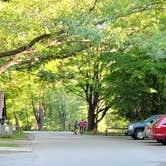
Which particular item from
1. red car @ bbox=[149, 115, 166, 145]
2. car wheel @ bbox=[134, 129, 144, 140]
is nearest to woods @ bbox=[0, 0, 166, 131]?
red car @ bbox=[149, 115, 166, 145]

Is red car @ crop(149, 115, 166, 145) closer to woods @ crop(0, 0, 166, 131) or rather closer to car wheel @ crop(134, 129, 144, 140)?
woods @ crop(0, 0, 166, 131)

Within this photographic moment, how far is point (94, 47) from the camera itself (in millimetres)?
27469

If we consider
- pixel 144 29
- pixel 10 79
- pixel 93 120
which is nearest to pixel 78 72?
pixel 93 120

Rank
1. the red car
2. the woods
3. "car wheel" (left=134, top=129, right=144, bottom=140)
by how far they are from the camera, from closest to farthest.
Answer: the woods → the red car → "car wheel" (left=134, top=129, right=144, bottom=140)

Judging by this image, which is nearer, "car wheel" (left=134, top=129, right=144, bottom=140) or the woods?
the woods

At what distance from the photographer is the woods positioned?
19719mm

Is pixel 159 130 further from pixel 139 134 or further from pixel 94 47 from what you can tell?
pixel 139 134

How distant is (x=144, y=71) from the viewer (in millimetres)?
36875

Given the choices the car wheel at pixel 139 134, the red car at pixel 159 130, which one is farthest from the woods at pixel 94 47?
the car wheel at pixel 139 134

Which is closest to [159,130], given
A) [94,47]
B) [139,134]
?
[94,47]

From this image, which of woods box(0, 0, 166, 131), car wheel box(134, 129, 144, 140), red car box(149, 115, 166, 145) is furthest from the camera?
car wheel box(134, 129, 144, 140)

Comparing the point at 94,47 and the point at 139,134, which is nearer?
the point at 94,47

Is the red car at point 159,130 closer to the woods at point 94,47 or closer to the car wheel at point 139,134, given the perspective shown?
the woods at point 94,47

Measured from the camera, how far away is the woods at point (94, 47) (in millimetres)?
19719
